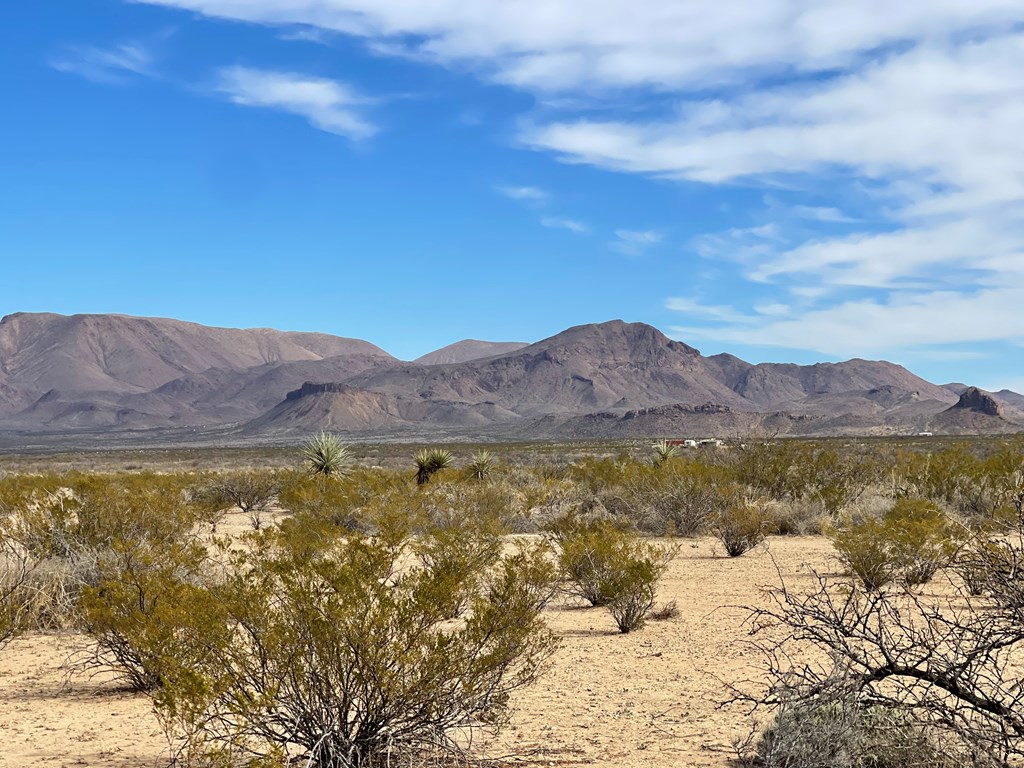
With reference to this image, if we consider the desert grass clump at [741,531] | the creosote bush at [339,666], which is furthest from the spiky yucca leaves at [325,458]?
the creosote bush at [339,666]

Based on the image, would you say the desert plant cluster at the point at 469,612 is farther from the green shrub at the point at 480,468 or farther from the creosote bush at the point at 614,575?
the green shrub at the point at 480,468

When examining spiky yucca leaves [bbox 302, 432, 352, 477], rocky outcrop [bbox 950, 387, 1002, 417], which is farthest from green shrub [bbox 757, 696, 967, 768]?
rocky outcrop [bbox 950, 387, 1002, 417]

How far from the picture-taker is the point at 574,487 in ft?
94.9

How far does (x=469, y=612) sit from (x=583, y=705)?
177 inches

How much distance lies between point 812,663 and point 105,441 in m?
149

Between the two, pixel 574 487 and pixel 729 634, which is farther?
pixel 574 487

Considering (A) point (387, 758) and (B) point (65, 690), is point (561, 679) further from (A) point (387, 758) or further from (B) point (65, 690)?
(B) point (65, 690)

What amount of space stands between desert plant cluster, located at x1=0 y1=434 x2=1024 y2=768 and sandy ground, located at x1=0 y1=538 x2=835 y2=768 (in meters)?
0.27

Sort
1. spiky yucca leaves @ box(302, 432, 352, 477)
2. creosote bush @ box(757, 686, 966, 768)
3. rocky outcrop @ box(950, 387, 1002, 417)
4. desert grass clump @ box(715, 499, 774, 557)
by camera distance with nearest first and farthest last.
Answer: creosote bush @ box(757, 686, 966, 768) < desert grass clump @ box(715, 499, 774, 557) < spiky yucca leaves @ box(302, 432, 352, 477) < rocky outcrop @ box(950, 387, 1002, 417)

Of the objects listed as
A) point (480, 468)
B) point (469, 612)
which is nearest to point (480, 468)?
point (480, 468)

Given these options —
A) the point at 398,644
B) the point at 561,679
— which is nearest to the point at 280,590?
the point at 398,644

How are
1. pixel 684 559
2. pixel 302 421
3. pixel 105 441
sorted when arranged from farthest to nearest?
pixel 302 421 → pixel 105 441 → pixel 684 559

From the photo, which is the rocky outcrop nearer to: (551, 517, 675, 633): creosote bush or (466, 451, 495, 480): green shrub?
(466, 451, 495, 480): green shrub

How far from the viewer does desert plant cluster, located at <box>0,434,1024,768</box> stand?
5.39 meters
